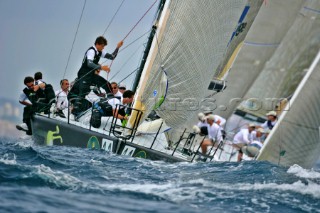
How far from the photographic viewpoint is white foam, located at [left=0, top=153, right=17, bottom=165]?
1025cm

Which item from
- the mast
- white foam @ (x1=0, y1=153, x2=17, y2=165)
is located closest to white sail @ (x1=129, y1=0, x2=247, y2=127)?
the mast

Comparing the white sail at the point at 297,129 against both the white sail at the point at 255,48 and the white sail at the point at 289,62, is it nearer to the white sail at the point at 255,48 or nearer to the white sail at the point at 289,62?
the white sail at the point at 289,62

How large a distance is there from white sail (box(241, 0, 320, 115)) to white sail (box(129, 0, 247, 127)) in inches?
188

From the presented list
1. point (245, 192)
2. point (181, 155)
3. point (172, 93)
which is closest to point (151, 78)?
point (172, 93)

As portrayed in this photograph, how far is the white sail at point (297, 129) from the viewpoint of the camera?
15.0m

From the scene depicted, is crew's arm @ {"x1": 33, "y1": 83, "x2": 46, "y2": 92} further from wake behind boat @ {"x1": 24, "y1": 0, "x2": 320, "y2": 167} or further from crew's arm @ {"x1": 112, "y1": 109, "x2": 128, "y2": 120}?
crew's arm @ {"x1": 112, "y1": 109, "x2": 128, "y2": 120}

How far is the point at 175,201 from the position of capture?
355 inches

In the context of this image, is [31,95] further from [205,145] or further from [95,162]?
[95,162]

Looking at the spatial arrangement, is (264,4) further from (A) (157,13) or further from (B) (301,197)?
(B) (301,197)

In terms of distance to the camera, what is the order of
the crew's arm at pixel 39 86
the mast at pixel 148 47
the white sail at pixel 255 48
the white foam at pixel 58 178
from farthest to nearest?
the white sail at pixel 255 48
the crew's arm at pixel 39 86
the mast at pixel 148 47
the white foam at pixel 58 178

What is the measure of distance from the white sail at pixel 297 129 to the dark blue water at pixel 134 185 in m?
2.54

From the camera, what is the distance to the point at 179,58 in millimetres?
12656

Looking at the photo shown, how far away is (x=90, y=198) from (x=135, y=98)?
428 cm

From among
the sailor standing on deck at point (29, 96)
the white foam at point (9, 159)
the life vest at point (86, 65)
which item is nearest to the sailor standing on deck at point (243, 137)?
the life vest at point (86, 65)
